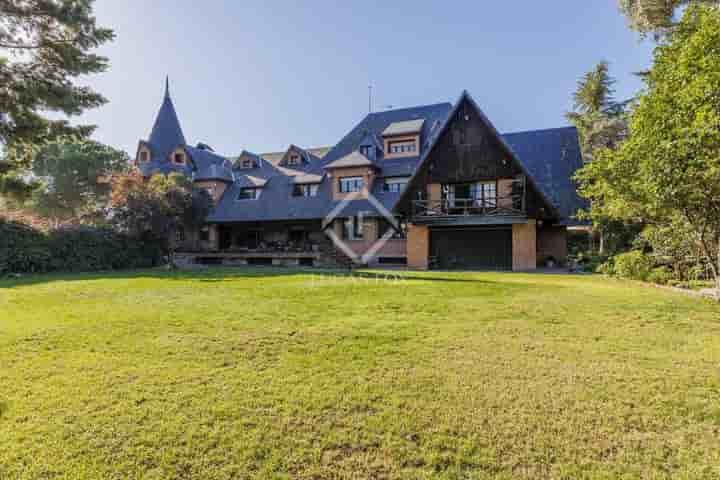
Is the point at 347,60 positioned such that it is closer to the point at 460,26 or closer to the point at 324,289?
the point at 460,26

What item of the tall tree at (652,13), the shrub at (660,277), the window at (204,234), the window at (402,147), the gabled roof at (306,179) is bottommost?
the shrub at (660,277)

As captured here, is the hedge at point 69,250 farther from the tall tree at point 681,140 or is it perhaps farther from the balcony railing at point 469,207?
the tall tree at point 681,140

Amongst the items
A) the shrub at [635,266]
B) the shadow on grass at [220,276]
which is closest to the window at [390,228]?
the shadow on grass at [220,276]

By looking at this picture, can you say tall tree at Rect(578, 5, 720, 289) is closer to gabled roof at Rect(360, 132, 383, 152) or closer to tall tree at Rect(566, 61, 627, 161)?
gabled roof at Rect(360, 132, 383, 152)

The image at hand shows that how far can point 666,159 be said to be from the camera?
838 centimetres

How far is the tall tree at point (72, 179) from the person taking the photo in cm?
3359

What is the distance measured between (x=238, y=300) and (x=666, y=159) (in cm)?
983

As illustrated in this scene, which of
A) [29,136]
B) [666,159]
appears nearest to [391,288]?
[666,159]

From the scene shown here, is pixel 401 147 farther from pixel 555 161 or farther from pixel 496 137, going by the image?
pixel 555 161

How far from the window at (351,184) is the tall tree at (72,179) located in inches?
839

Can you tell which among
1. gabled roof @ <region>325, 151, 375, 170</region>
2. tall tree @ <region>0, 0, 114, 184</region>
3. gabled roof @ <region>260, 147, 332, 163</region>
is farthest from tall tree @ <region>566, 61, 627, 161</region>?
tall tree @ <region>0, 0, 114, 184</region>

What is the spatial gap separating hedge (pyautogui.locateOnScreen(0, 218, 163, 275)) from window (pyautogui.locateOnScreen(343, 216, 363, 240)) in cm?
1167

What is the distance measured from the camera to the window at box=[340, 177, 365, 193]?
24.2 meters

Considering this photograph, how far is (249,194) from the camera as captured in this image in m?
27.9
